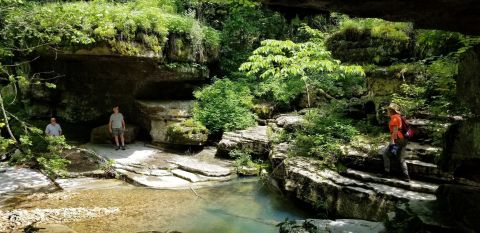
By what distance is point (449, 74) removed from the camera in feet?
25.5

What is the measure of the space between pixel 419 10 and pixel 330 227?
Answer: 343 centimetres

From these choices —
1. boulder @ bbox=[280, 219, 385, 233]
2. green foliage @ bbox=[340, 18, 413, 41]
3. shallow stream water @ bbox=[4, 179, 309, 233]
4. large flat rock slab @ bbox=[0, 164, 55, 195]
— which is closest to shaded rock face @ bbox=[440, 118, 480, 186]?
boulder @ bbox=[280, 219, 385, 233]

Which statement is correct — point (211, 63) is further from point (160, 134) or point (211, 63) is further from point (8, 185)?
point (8, 185)

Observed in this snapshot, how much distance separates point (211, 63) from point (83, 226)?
40.2 ft

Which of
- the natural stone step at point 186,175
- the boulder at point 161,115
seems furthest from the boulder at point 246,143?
A: the boulder at point 161,115

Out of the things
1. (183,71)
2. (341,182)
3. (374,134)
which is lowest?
(341,182)

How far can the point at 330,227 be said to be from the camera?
5.53m

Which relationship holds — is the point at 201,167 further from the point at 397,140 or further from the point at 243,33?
the point at 243,33

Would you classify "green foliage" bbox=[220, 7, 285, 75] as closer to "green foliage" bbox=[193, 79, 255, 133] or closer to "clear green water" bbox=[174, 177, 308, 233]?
"green foliage" bbox=[193, 79, 255, 133]

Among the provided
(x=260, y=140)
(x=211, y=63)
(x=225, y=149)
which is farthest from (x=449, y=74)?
(x=211, y=63)

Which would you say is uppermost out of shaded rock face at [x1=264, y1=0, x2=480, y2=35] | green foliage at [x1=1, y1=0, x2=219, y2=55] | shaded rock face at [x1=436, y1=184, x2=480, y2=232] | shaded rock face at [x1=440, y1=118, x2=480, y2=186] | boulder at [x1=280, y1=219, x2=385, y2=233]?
green foliage at [x1=1, y1=0, x2=219, y2=55]

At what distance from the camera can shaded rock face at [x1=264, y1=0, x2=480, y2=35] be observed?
327 cm

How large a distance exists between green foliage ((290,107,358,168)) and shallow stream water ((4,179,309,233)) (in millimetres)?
1598

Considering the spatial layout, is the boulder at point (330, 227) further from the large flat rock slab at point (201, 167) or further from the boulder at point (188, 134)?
the boulder at point (188, 134)
